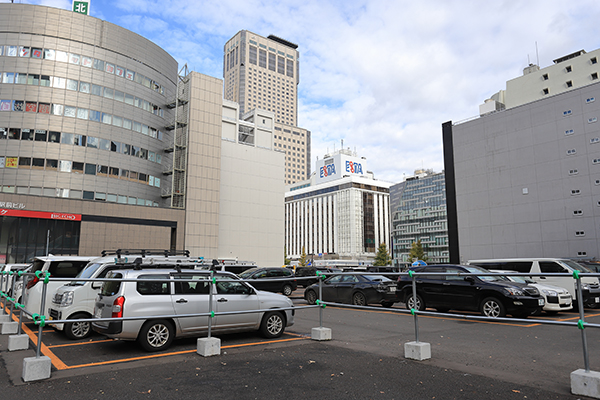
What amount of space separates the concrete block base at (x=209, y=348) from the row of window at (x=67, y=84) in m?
46.0

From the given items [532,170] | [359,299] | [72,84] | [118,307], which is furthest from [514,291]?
[532,170]

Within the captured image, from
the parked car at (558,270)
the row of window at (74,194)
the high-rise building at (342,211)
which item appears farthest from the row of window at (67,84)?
the high-rise building at (342,211)

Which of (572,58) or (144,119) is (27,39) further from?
(572,58)

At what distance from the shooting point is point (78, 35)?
45844 mm

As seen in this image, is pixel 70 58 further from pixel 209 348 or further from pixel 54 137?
pixel 209 348

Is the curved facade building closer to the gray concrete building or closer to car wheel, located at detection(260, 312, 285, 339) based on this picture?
the gray concrete building

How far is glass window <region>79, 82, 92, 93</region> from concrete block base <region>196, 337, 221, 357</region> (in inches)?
1810

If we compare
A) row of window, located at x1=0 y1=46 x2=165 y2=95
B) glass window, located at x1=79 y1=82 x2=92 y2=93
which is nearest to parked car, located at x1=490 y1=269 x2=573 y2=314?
glass window, located at x1=79 y1=82 x2=92 y2=93

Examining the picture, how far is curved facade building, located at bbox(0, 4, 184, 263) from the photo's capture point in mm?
42125

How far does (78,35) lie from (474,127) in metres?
54.6

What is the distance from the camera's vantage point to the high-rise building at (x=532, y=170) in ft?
167

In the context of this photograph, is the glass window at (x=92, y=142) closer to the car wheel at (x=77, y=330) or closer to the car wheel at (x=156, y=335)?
the car wheel at (x=77, y=330)

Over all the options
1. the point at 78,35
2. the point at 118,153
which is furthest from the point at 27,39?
the point at 118,153

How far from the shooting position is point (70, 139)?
144 ft
